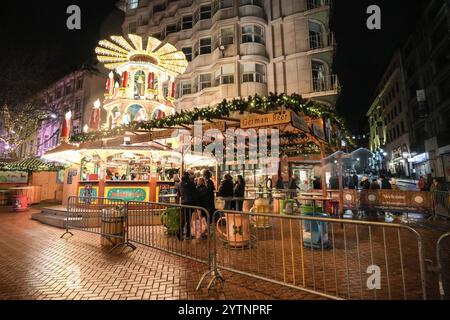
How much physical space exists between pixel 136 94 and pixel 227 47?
1158 centimetres

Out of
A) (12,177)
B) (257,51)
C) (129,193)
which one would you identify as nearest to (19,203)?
(129,193)

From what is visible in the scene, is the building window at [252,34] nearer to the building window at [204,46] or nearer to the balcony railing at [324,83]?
the building window at [204,46]

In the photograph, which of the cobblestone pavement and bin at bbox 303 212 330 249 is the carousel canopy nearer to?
the cobblestone pavement

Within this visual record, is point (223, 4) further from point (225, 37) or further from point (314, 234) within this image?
point (314, 234)

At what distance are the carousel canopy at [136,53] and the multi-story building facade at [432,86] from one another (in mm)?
30312

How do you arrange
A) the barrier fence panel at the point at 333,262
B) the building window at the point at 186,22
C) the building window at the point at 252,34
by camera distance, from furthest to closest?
1. the building window at the point at 186,22
2. the building window at the point at 252,34
3. the barrier fence panel at the point at 333,262

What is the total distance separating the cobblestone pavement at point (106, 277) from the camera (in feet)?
13.7

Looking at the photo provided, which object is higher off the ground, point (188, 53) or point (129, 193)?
point (188, 53)

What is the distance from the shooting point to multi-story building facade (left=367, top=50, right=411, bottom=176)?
42.9 meters

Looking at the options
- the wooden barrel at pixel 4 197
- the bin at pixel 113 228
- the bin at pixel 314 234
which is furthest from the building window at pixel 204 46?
the bin at pixel 314 234

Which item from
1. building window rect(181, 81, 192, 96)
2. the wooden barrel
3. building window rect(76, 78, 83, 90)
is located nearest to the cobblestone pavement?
the wooden barrel

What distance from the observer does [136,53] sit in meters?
18.1

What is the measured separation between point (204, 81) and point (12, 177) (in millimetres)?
21352

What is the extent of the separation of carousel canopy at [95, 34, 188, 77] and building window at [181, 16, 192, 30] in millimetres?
12193
